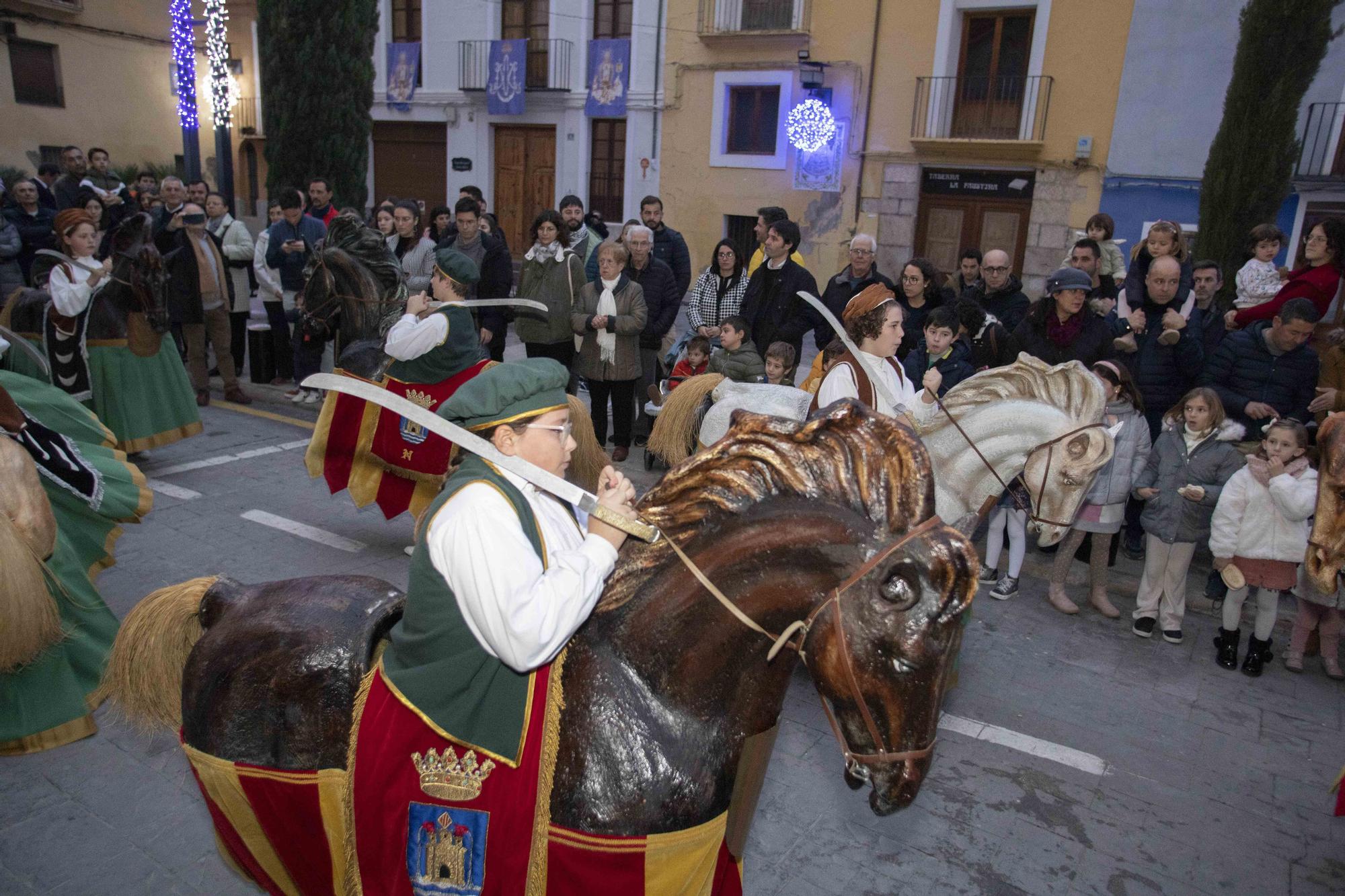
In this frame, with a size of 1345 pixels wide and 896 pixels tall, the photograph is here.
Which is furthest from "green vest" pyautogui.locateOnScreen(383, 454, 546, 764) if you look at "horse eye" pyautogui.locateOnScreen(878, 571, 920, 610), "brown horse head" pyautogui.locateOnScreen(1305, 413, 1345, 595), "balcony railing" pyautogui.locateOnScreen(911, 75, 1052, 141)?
"balcony railing" pyautogui.locateOnScreen(911, 75, 1052, 141)

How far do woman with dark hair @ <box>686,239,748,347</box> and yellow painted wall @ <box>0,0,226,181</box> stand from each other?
67.0 feet

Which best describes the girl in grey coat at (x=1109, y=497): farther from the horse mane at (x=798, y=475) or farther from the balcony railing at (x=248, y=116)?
the balcony railing at (x=248, y=116)

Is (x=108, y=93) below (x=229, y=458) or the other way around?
the other way around

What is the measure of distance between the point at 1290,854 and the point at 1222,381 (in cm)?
398

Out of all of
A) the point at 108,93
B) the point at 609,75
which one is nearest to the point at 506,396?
the point at 609,75

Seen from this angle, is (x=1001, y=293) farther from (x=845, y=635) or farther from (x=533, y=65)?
(x=533, y=65)

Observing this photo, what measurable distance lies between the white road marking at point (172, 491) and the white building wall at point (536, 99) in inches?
569

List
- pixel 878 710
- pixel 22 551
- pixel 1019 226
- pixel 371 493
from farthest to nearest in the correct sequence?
1. pixel 1019 226
2. pixel 371 493
3. pixel 22 551
4. pixel 878 710

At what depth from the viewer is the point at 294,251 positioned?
10.3 meters

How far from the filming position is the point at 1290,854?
3947mm

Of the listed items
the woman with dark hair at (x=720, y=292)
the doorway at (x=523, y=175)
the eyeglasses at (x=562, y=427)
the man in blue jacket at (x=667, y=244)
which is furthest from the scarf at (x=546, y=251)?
the doorway at (x=523, y=175)

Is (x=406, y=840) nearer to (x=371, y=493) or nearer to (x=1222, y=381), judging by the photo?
(x=371, y=493)

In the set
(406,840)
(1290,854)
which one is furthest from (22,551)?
(1290,854)

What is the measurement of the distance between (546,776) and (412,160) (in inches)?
945
